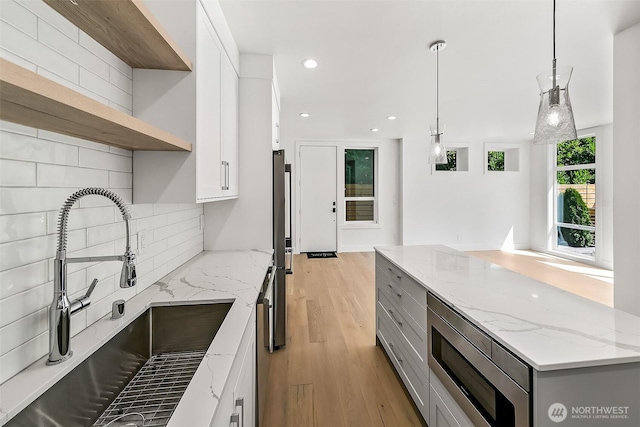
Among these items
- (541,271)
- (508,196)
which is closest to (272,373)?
(541,271)

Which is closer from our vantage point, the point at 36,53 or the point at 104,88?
the point at 36,53

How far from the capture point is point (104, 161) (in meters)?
1.25

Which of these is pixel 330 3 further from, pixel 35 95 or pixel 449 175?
pixel 449 175

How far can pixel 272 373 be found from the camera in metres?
2.26

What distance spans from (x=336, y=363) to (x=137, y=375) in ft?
5.10

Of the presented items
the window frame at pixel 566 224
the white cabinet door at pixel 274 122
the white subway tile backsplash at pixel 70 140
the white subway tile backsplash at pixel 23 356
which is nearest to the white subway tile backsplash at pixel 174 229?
the white subway tile backsplash at pixel 70 140

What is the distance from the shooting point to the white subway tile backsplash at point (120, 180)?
130cm

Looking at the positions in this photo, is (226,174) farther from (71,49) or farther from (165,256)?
(71,49)

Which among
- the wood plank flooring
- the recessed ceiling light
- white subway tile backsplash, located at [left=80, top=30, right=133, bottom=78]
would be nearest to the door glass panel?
the wood plank flooring

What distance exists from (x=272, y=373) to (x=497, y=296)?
1.67m

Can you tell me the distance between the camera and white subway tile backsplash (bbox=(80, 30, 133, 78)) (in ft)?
3.64

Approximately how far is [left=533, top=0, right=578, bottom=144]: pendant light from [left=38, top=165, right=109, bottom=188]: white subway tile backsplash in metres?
2.18

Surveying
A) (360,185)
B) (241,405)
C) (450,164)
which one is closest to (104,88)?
(241,405)

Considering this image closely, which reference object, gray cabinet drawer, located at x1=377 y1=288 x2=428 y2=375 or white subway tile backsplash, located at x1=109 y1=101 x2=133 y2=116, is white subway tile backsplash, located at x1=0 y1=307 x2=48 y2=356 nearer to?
white subway tile backsplash, located at x1=109 y1=101 x2=133 y2=116
